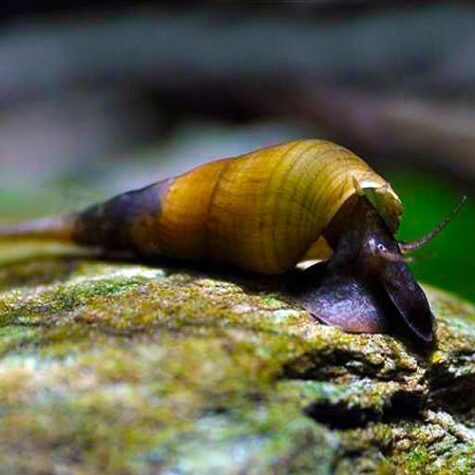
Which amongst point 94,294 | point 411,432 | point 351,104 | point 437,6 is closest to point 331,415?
point 411,432

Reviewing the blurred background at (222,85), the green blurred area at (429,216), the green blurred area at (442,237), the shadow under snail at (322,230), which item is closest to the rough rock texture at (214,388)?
the shadow under snail at (322,230)

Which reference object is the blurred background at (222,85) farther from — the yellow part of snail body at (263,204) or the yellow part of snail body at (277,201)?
the yellow part of snail body at (277,201)

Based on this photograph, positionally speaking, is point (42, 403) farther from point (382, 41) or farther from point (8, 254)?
point (382, 41)

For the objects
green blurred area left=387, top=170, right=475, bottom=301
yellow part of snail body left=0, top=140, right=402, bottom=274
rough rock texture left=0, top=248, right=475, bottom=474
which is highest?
yellow part of snail body left=0, top=140, right=402, bottom=274

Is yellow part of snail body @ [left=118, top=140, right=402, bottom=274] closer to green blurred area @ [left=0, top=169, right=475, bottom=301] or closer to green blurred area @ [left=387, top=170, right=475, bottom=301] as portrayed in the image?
green blurred area @ [left=0, top=169, right=475, bottom=301]

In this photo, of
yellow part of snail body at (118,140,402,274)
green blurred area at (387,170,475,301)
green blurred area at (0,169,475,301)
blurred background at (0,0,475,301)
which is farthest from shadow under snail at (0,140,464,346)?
blurred background at (0,0,475,301)

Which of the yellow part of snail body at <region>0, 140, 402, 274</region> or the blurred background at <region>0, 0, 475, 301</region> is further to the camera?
the blurred background at <region>0, 0, 475, 301</region>
